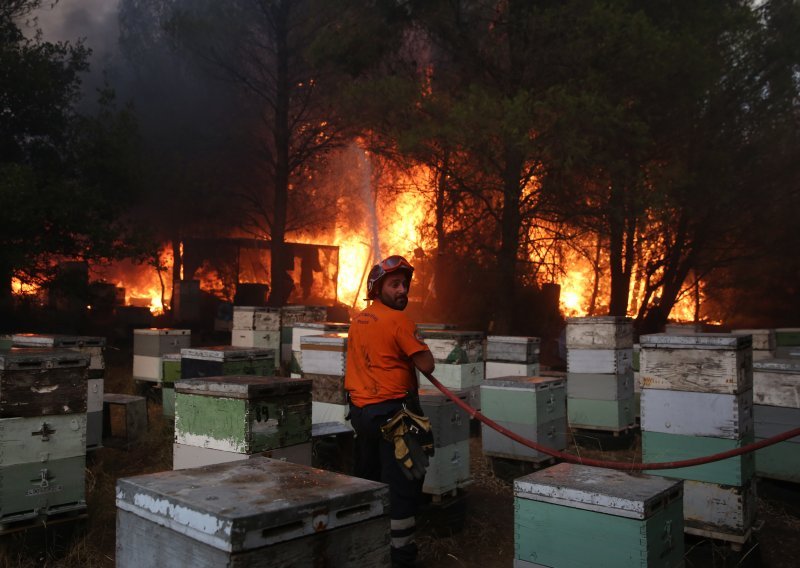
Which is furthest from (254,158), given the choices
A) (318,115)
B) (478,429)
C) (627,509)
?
(627,509)

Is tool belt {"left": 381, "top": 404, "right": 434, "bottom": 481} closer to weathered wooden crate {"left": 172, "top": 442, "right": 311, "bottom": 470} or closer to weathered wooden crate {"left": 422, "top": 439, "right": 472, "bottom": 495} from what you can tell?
weathered wooden crate {"left": 172, "top": 442, "right": 311, "bottom": 470}

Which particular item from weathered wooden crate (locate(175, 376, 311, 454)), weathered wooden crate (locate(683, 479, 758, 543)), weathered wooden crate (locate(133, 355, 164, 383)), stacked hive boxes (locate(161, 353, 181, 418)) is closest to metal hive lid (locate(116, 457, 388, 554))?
weathered wooden crate (locate(175, 376, 311, 454))

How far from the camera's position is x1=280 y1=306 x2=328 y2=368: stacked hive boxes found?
34.8ft

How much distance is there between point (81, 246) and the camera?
1277 centimetres

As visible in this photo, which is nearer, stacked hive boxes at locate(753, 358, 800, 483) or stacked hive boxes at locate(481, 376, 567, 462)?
stacked hive boxes at locate(753, 358, 800, 483)

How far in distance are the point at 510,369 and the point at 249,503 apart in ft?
22.0

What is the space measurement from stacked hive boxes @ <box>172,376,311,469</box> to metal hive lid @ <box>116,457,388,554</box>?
4.63 ft

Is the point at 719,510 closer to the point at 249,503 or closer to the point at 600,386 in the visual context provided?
the point at 600,386

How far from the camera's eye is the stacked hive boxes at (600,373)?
7984mm

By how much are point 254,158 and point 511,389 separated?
21.0 m

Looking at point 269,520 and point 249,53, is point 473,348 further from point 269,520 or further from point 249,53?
point 249,53

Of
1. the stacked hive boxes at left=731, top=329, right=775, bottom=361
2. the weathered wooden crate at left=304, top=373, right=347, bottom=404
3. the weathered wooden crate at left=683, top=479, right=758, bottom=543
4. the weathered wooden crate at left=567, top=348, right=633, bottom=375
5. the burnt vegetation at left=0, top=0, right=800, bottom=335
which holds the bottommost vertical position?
the weathered wooden crate at left=683, top=479, right=758, bottom=543

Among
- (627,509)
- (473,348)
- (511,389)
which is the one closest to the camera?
(627,509)

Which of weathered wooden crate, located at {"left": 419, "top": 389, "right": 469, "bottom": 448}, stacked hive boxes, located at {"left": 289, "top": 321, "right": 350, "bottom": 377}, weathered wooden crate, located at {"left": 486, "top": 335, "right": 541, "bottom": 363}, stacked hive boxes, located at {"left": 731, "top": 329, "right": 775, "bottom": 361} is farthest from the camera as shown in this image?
stacked hive boxes, located at {"left": 289, "top": 321, "right": 350, "bottom": 377}
